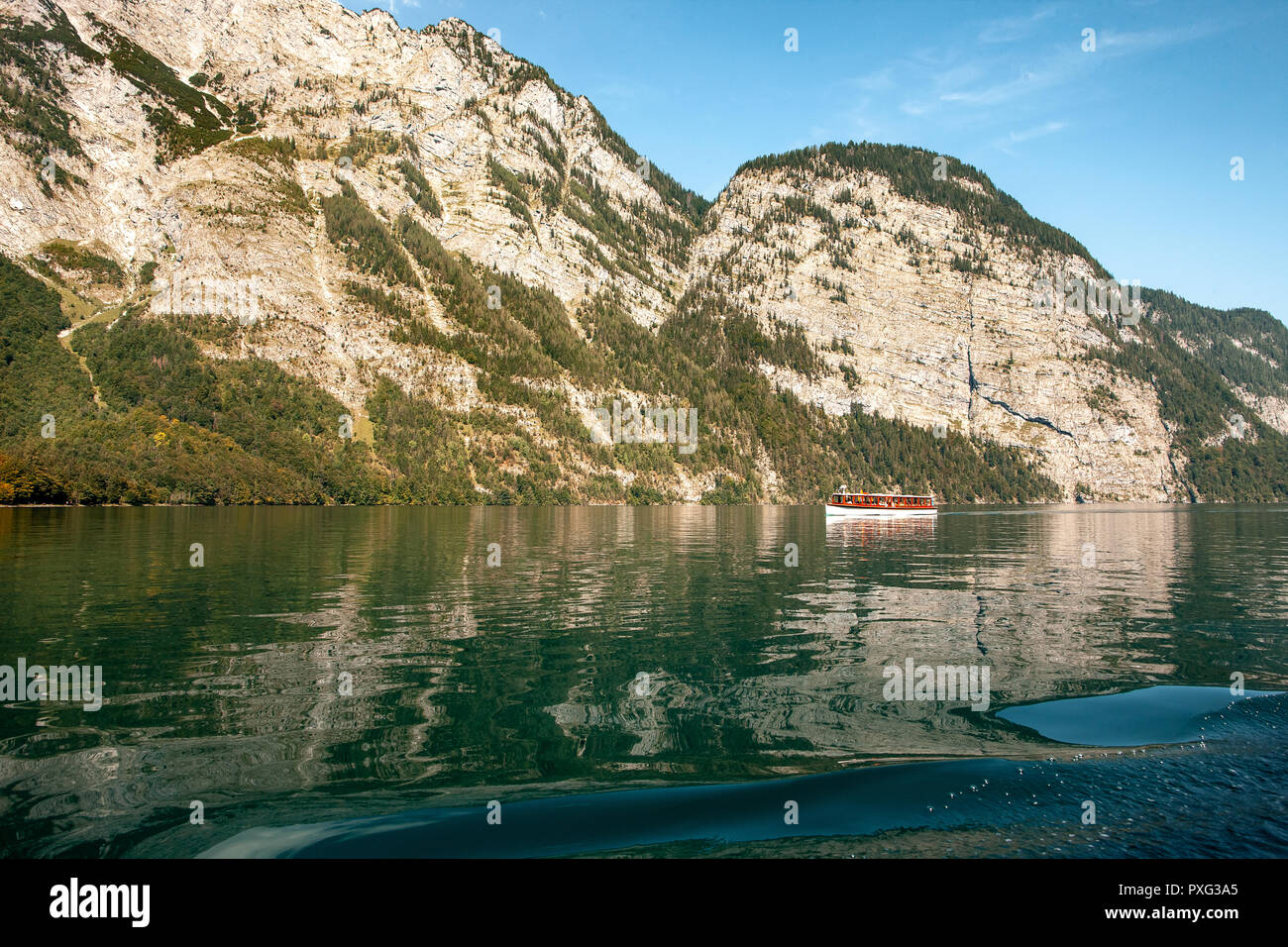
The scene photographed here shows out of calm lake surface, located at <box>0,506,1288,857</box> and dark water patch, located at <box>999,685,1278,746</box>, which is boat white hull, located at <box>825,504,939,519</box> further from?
dark water patch, located at <box>999,685,1278,746</box>

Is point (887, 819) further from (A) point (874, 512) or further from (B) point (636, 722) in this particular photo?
(A) point (874, 512)

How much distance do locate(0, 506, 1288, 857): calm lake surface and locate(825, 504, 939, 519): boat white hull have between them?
93.0 m

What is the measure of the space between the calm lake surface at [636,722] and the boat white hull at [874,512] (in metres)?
93.0

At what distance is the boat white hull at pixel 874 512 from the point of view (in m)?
132

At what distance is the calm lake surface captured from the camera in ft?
35.3

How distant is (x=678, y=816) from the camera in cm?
1123

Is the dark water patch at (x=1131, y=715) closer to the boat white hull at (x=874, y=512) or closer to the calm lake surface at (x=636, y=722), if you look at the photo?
the calm lake surface at (x=636, y=722)

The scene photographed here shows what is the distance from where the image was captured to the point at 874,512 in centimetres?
13488

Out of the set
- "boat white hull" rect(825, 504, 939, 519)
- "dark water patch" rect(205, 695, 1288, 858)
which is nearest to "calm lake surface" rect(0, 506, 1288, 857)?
"dark water patch" rect(205, 695, 1288, 858)

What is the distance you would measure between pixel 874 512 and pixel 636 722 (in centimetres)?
12649

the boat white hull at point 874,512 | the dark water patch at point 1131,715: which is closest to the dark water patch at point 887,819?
the dark water patch at point 1131,715

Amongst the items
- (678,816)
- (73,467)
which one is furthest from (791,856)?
(73,467)
